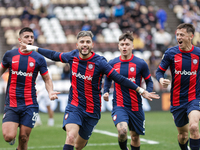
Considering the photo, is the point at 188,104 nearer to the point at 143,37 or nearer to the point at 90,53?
the point at 90,53

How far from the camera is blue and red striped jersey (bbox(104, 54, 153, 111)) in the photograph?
720 cm

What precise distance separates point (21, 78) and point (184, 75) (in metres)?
3.11

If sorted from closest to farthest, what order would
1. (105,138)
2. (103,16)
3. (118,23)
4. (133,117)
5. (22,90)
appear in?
1. (22,90)
2. (133,117)
3. (105,138)
4. (103,16)
5. (118,23)

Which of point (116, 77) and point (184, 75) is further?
point (184, 75)

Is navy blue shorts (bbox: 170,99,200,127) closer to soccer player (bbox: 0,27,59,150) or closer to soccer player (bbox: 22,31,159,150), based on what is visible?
soccer player (bbox: 22,31,159,150)

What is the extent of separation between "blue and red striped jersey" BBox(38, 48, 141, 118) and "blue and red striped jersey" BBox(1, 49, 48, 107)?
1.20ft

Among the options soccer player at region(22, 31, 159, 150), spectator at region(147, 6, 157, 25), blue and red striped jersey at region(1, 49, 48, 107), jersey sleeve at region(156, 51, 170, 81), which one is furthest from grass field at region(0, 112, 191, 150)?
spectator at region(147, 6, 157, 25)

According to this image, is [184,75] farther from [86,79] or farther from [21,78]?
[21,78]

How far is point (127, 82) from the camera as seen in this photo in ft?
20.6

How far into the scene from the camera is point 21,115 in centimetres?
664

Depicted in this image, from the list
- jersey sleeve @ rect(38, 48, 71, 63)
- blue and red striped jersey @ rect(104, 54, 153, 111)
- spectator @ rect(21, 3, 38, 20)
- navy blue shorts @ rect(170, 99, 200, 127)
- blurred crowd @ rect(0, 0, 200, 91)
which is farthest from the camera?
spectator @ rect(21, 3, 38, 20)

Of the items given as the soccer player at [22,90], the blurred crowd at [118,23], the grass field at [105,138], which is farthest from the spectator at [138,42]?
the soccer player at [22,90]

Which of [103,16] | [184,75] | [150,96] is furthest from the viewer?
[103,16]

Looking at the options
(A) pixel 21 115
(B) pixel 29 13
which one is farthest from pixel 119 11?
(A) pixel 21 115
